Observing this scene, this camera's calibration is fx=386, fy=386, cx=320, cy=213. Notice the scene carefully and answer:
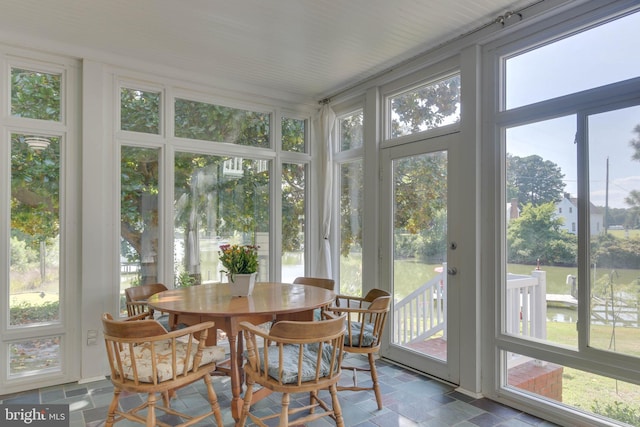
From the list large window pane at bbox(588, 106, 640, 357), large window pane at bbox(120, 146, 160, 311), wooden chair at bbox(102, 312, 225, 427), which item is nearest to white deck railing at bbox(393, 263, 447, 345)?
large window pane at bbox(588, 106, 640, 357)

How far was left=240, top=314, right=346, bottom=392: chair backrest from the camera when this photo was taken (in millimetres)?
1974

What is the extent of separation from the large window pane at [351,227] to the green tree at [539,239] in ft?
5.60

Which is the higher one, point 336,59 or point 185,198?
point 336,59

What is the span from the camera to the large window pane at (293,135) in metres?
4.66

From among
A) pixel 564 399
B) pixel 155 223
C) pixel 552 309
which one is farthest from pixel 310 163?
pixel 564 399

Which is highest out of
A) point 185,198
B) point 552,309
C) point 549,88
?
point 549,88

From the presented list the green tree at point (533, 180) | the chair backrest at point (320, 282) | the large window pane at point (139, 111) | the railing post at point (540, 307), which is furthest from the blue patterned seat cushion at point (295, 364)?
the large window pane at point (139, 111)

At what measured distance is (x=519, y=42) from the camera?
283 centimetres

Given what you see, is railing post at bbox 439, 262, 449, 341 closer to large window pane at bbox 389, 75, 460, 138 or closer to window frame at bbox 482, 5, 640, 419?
window frame at bbox 482, 5, 640, 419

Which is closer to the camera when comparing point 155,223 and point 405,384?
point 405,384

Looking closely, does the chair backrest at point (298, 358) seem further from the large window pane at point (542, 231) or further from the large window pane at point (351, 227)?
the large window pane at point (351, 227)

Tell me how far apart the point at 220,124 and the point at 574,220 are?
3.38 m

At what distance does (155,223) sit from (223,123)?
129 cm

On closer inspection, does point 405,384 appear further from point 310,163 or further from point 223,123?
point 223,123
